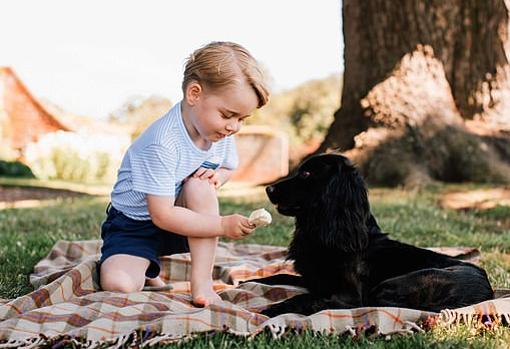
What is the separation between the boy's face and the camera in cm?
305

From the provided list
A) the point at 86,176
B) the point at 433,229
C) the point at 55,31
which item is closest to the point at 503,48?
the point at 433,229

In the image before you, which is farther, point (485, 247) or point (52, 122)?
point (52, 122)

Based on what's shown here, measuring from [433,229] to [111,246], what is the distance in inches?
121

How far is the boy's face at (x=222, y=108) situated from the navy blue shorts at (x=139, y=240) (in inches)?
26.1

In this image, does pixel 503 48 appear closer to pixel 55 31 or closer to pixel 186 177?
pixel 186 177

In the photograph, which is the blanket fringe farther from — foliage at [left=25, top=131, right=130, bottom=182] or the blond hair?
foliage at [left=25, top=131, right=130, bottom=182]

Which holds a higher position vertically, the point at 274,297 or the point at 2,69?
the point at 2,69

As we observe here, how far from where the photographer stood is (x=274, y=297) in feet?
10.8

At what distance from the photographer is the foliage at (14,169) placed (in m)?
16.0

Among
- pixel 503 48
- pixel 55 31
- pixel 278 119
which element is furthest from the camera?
pixel 55 31

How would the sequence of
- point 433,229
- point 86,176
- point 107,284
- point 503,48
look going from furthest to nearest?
point 86,176 → point 503,48 → point 433,229 → point 107,284

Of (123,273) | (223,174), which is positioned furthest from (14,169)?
(123,273)

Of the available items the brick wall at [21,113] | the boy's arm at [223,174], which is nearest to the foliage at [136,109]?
the brick wall at [21,113]

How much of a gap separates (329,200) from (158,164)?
832 mm
